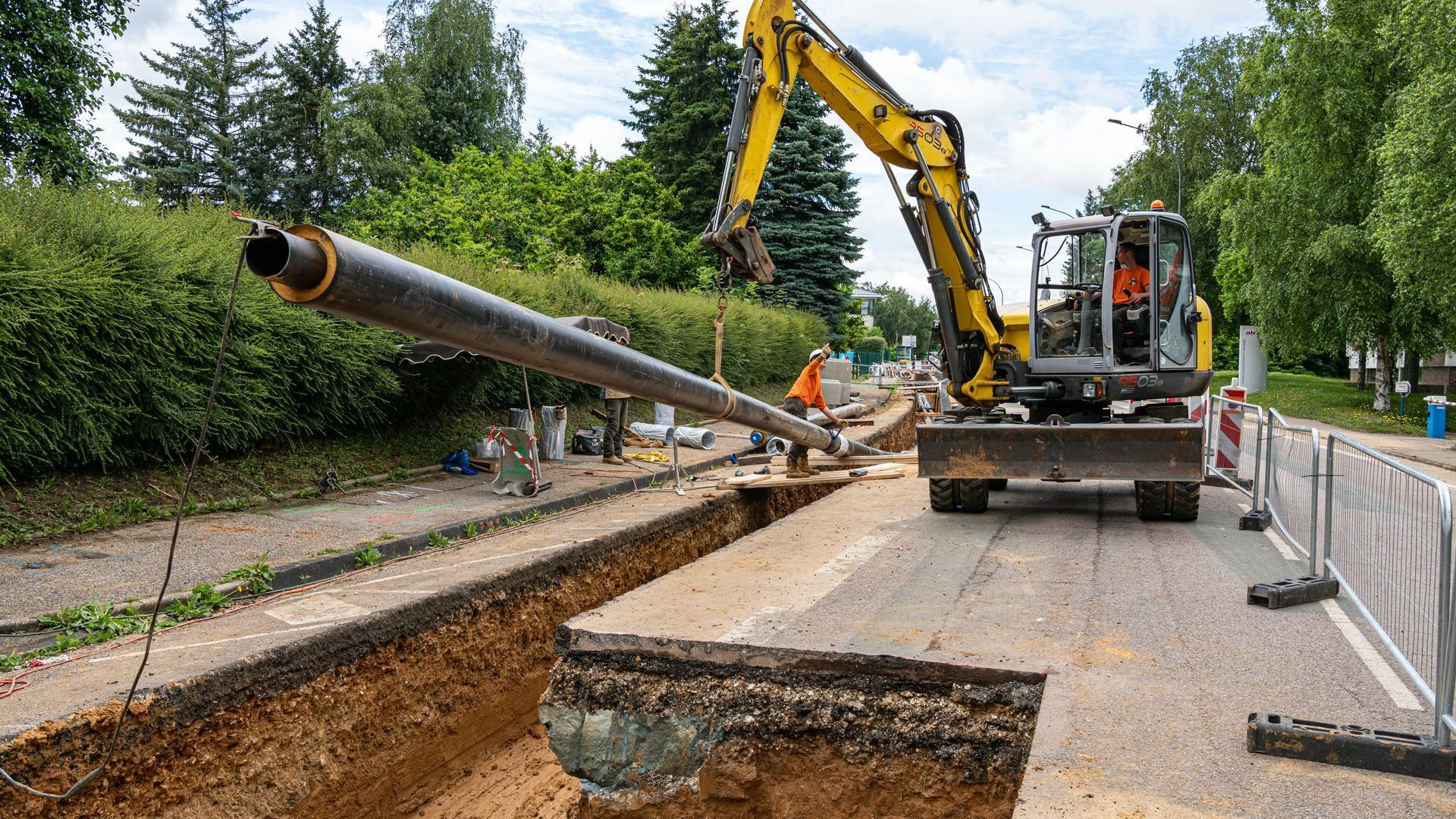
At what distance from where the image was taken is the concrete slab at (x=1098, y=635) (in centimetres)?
348

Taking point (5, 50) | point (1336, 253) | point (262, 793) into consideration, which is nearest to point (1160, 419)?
point (262, 793)

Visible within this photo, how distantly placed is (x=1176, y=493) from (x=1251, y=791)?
586 centimetres

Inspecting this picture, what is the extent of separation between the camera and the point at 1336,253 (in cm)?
2712

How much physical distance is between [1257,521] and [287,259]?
28.3 feet

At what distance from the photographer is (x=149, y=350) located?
9.00 metres

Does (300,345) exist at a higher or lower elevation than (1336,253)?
lower

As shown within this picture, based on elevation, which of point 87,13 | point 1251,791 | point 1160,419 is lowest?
point 1251,791

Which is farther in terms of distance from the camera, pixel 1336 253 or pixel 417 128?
pixel 417 128

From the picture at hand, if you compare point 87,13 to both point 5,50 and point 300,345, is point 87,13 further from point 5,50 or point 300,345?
point 300,345

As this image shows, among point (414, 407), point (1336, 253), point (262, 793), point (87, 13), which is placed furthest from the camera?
point (1336, 253)

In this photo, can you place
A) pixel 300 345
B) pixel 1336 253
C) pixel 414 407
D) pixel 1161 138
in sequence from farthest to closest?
1. pixel 1161 138
2. pixel 1336 253
3. pixel 414 407
4. pixel 300 345

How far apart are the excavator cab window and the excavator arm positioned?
0.56 meters

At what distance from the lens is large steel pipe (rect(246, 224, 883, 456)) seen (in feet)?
9.78

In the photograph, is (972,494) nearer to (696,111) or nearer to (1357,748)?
(1357,748)
